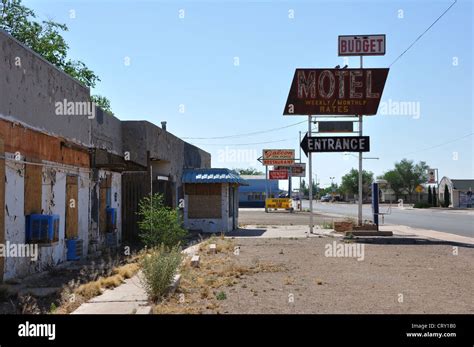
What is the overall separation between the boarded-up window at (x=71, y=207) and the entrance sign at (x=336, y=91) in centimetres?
1214

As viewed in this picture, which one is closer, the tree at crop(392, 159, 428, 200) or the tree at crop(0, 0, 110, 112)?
the tree at crop(0, 0, 110, 112)

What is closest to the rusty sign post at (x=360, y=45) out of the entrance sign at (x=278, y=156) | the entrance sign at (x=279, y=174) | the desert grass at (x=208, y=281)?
the desert grass at (x=208, y=281)

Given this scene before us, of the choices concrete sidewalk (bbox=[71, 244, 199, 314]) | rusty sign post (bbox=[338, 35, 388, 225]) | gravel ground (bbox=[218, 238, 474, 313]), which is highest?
rusty sign post (bbox=[338, 35, 388, 225])

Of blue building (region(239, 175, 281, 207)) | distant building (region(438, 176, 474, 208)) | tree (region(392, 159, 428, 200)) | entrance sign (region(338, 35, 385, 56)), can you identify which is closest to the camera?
entrance sign (region(338, 35, 385, 56))

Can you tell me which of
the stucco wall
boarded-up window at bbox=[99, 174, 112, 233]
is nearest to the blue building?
boarded-up window at bbox=[99, 174, 112, 233]

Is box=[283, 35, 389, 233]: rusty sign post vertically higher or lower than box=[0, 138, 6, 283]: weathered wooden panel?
higher

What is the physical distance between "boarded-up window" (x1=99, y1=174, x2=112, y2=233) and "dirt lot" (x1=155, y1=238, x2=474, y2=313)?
3206 mm

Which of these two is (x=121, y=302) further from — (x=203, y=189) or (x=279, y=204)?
(x=279, y=204)

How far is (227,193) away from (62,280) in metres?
16.0

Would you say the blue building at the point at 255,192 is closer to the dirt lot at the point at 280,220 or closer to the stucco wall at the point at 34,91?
the dirt lot at the point at 280,220

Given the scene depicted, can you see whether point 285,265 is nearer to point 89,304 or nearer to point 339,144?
point 89,304

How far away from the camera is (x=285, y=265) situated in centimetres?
1410

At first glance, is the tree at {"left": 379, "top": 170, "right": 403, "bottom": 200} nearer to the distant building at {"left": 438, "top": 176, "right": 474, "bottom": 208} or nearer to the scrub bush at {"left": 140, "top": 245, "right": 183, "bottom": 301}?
the distant building at {"left": 438, "top": 176, "right": 474, "bottom": 208}

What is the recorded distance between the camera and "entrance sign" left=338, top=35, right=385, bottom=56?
79.7 ft
